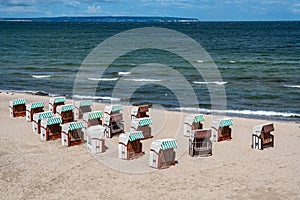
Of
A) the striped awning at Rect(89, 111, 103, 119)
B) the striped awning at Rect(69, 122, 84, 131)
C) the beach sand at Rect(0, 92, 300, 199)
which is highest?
the striped awning at Rect(89, 111, 103, 119)

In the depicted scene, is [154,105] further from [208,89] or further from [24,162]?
[24,162]

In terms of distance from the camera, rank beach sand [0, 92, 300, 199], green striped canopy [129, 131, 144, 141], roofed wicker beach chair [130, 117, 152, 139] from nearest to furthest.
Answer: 1. beach sand [0, 92, 300, 199]
2. green striped canopy [129, 131, 144, 141]
3. roofed wicker beach chair [130, 117, 152, 139]

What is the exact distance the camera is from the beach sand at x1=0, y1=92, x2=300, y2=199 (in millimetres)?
11219

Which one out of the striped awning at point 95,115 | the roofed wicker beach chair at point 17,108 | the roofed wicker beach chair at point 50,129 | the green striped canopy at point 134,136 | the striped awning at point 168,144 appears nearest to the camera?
the striped awning at point 168,144

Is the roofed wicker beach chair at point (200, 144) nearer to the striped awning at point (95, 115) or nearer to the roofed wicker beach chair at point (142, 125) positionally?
the roofed wicker beach chair at point (142, 125)

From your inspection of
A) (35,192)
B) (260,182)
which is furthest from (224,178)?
(35,192)

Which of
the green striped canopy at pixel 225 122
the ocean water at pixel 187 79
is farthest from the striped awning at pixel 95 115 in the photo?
the ocean water at pixel 187 79

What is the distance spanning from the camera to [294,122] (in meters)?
20.6

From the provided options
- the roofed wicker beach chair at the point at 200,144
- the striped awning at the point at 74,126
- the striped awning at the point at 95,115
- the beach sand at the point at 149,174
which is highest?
the striped awning at the point at 95,115

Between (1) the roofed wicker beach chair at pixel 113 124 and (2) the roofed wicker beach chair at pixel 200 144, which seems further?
(1) the roofed wicker beach chair at pixel 113 124

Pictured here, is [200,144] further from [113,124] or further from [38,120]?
[38,120]

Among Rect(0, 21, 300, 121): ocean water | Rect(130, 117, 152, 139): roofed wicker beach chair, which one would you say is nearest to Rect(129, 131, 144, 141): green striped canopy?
Rect(130, 117, 152, 139): roofed wicker beach chair

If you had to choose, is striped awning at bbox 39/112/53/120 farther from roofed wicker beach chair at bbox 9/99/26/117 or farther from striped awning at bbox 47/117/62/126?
roofed wicker beach chair at bbox 9/99/26/117

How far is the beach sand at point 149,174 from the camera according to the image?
36.8ft
